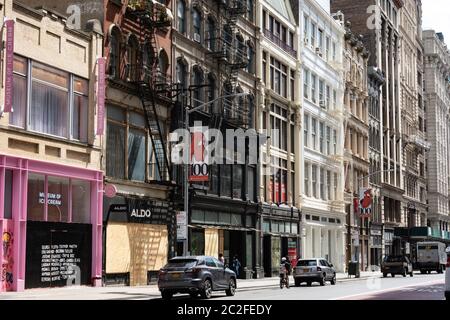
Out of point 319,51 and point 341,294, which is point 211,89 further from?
point 319,51

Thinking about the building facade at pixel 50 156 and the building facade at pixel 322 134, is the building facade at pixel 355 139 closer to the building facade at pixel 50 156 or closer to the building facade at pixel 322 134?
the building facade at pixel 322 134

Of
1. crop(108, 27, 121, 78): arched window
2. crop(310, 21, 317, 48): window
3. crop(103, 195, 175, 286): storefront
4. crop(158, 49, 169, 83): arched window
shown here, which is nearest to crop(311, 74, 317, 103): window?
crop(310, 21, 317, 48): window

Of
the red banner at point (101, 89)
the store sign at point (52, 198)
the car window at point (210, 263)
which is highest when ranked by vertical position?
the red banner at point (101, 89)

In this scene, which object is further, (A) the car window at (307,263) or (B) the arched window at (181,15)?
(B) the arched window at (181,15)

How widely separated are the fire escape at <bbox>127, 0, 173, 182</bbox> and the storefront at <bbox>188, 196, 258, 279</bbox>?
14.0 ft

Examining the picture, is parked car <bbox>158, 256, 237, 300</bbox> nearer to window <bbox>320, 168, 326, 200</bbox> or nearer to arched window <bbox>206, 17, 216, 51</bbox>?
arched window <bbox>206, 17, 216, 51</bbox>

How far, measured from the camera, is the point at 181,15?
136ft

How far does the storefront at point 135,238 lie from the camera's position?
3344cm

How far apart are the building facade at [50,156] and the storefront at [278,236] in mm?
19841

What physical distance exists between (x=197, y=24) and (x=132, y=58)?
8149mm

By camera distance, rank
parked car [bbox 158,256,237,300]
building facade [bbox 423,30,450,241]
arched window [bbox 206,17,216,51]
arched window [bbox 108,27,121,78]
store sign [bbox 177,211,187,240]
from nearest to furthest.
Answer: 1. parked car [bbox 158,256,237,300]
2. store sign [bbox 177,211,187,240]
3. arched window [bbox 108,27,121,78]
4. arched window [bbox 206,17,216,51]
5. building facade [bbox 423,30,450,241]

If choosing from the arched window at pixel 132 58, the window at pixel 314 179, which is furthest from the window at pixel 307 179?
the arched window at pixel 132 58

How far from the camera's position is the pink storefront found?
2802 centimetres
